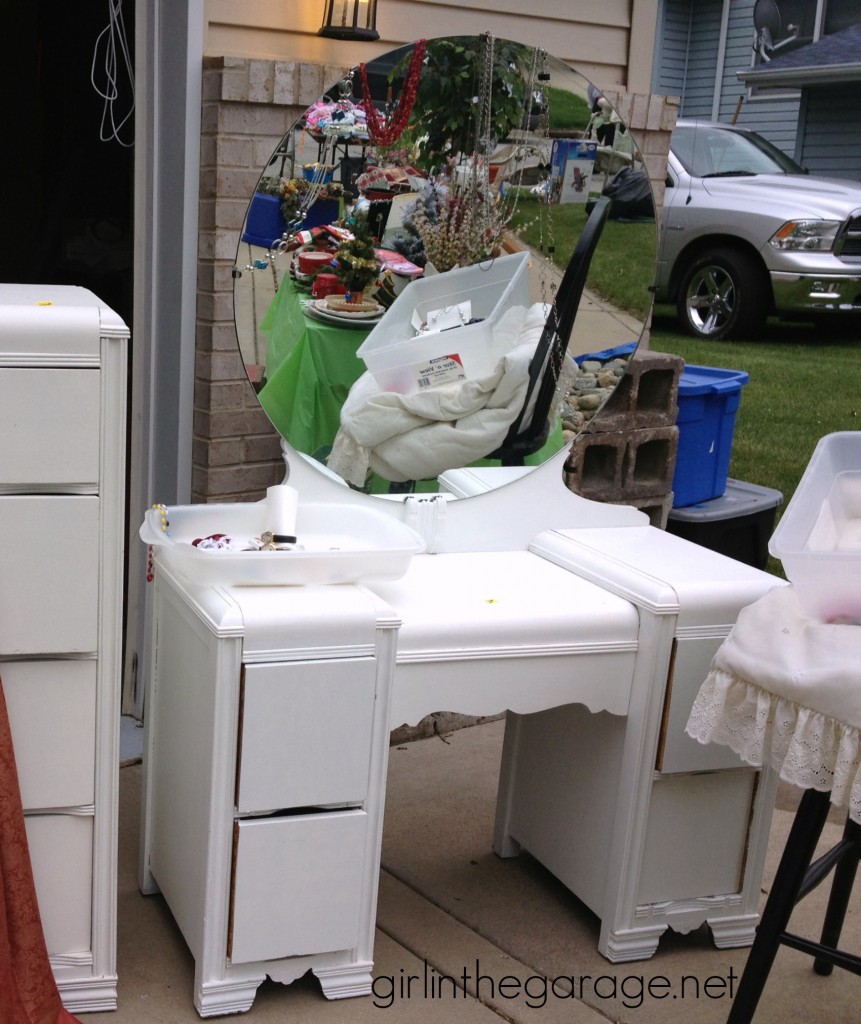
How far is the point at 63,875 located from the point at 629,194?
74.9 inches

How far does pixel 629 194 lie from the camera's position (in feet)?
9.35

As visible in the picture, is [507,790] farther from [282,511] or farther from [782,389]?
[782,389]

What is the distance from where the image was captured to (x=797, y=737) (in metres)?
1.88

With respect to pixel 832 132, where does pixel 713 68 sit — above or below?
above

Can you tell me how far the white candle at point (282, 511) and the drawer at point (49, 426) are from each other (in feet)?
1.70

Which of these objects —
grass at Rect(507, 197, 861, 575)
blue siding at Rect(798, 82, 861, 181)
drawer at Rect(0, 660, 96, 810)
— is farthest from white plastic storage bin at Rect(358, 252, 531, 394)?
blue siding at Rect(798, 82, 861, 181)

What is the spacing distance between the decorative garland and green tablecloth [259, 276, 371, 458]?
1.19 ft

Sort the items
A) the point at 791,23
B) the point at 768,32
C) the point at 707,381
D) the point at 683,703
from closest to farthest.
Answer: the point at 683,703, the point at 707,381, the point at 768,32, the point at 791,23

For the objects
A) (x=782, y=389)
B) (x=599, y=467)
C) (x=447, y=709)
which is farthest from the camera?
(x=782, y=389)

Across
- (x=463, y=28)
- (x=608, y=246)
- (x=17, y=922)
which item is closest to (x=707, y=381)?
(x=608, y=246)

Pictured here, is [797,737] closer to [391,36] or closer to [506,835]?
[506,835]

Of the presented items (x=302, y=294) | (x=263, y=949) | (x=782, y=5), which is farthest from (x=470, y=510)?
(x=782, y=5)

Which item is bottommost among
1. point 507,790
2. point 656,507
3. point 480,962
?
point 480,962

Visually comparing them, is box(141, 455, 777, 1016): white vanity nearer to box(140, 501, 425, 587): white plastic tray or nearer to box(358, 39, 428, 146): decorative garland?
box(140, 501, 425, 587): white plastic tray
